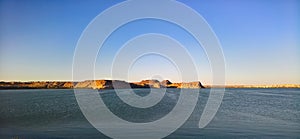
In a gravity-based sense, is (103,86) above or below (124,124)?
above

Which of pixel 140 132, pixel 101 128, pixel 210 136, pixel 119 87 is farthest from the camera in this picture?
pixel 119 87

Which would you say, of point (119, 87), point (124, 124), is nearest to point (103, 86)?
point (119, 87)

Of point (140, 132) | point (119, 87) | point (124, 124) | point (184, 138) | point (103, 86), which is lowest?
point (184, 138)

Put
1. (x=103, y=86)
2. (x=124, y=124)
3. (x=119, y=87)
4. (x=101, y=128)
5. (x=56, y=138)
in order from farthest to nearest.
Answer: (x=103, y=86) < (x=119, y=87) < (x=124, y=124) < (x=101, y=128) < (x=56, y=138)

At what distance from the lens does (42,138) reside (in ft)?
65.4

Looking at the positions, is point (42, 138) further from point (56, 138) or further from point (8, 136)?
point (8, 136)

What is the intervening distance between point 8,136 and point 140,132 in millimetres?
10177

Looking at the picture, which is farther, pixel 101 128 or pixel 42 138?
pixel 101 128

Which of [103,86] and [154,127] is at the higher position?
[103,86]

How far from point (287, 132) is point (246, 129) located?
11.0ft

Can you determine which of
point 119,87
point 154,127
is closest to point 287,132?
point 154,127

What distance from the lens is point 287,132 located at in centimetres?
2394

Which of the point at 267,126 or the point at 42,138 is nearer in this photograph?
the point at 42,138

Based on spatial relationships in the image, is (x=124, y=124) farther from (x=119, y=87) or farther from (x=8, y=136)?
(x=119, y=87)
